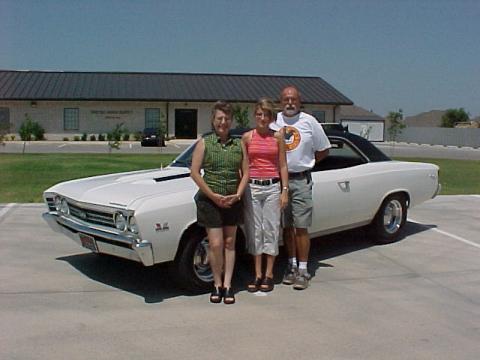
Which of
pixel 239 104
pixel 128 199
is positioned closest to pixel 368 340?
pixel 128 199

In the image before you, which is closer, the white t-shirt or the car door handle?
the white t-shirt

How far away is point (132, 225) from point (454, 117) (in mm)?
77732

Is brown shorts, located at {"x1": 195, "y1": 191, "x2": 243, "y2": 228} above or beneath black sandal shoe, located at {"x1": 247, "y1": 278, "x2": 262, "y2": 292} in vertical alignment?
above

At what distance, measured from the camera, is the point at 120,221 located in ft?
14.7

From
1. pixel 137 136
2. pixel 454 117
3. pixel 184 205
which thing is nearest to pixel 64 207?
pixel 184 205

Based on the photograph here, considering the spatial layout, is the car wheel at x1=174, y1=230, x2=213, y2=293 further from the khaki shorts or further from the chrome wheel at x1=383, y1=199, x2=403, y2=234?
the chrome wheel at x1=383, y1=199, x2=403, y2=234

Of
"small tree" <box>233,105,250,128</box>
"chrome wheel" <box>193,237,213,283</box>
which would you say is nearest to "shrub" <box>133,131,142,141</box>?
"small tree" <box>233,105,250,128</box>

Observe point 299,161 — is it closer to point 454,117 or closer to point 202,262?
point 202,262

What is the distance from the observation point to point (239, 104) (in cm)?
4072

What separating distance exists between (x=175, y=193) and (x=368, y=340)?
203 centimetres

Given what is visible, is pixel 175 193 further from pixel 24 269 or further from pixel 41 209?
pixel 41 209

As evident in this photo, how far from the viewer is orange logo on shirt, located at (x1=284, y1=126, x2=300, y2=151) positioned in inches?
197

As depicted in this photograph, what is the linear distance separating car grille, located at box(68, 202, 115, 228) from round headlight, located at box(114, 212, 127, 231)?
78mm

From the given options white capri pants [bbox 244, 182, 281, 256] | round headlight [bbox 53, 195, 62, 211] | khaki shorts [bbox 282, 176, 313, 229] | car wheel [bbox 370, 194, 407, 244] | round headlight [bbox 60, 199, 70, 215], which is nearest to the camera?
white capri pants [bbox 244, 182, 281, 256]
